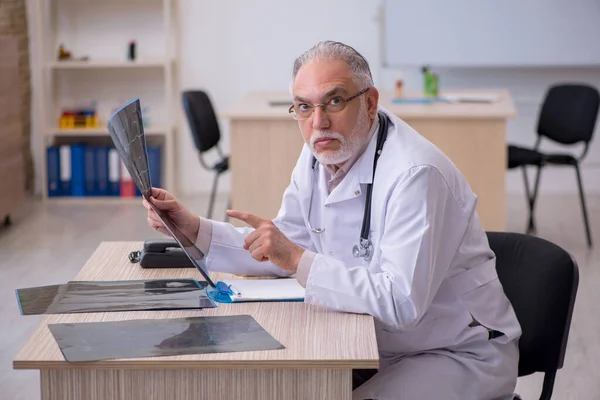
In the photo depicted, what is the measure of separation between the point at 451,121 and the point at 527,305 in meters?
2.74

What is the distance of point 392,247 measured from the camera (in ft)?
6.33

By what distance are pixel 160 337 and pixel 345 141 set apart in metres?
0.62

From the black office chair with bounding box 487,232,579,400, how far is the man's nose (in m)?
0.55

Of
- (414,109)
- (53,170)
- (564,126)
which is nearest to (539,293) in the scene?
(414,109)

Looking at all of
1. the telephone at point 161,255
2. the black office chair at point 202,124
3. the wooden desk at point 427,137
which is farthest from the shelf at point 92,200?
the telephone at point 161,255

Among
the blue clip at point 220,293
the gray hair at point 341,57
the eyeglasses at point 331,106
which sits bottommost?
the blue clip at point 220,293

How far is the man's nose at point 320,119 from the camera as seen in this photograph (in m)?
2.09

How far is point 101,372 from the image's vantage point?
1700 mm

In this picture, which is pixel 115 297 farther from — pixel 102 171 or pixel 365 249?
pixel 102 171

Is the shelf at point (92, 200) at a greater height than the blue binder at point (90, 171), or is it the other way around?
the blue binder at point (90, 171)

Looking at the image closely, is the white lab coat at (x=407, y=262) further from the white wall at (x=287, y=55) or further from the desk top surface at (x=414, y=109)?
the white wall at (x=287, y=55)

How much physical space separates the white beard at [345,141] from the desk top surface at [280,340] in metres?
0.34

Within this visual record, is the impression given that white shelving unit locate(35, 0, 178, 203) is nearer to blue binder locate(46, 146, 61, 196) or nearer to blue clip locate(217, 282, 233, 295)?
blue binder locate(46, 146, 61, 196)

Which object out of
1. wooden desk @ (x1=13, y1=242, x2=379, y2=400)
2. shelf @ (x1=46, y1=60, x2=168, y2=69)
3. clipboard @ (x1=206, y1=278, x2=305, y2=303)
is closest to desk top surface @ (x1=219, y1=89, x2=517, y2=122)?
shelf @ (x1=46, y1=60, x2=168, y2=69)
